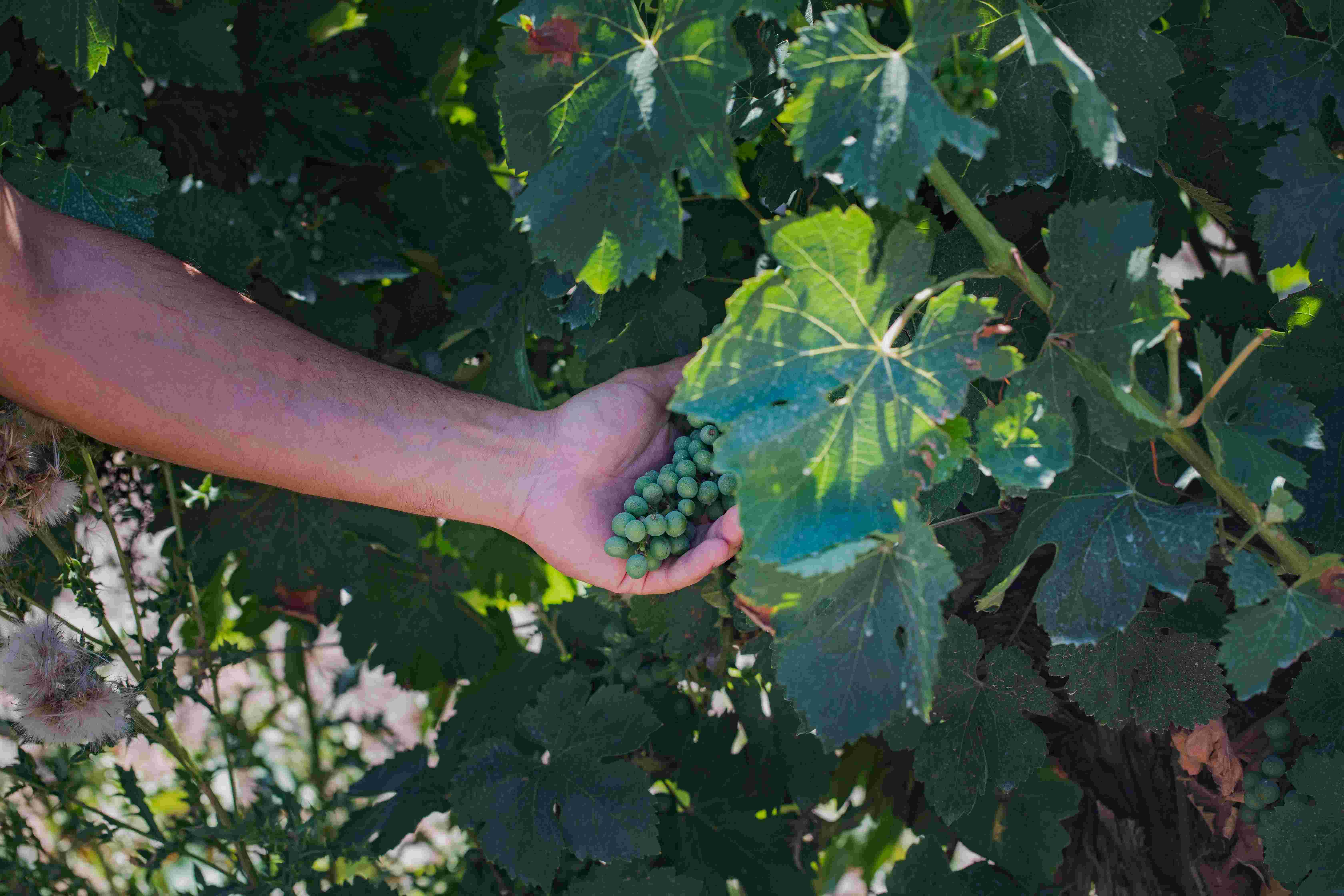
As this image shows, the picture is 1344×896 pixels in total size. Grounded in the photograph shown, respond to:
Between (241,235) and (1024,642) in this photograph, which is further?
(241,235)

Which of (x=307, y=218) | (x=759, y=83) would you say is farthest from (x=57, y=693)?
(x=759, y=83)

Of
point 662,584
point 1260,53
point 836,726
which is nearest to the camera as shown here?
point 836,726

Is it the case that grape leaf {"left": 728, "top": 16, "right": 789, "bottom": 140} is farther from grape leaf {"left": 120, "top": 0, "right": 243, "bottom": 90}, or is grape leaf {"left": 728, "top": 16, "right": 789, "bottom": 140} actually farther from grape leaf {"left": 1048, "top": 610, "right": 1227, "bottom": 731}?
grape leaf {"left": 120, "top": 0, "right": 243, "bottom": 90}

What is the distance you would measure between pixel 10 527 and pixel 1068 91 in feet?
4.86

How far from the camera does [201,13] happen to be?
168 cm

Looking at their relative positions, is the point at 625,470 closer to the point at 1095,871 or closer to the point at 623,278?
the point at 623,278

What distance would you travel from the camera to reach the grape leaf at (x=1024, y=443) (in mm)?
935

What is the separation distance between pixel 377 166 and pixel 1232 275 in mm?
1466

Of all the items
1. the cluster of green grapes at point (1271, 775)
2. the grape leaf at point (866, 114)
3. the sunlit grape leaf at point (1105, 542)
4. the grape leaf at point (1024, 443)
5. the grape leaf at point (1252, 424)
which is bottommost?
the cluster of green grapes at point (1271, 775)

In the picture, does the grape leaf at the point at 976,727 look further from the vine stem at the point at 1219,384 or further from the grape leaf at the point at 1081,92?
the grape leaf at the point at 1081,92

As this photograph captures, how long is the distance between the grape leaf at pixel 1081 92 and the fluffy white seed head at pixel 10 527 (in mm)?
1399

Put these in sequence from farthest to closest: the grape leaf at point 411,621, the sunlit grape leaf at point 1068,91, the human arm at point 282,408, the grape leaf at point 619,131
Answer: the grape leaf at point 411,621 < the human arm at point 282,408 < the sunlit grape leaf at point 1068,91 < the grape leaf at point 619,131

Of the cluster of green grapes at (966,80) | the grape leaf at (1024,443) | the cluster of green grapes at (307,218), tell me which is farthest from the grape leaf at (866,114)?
the cluster of green grapes at (307,218)

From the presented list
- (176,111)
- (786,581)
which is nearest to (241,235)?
(176,111)
